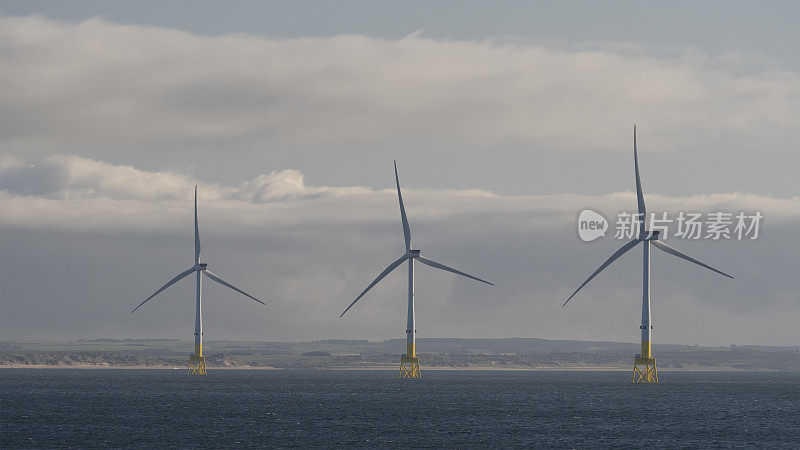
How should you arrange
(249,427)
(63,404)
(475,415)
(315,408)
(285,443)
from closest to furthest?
(285,443)
(249,427)
(475,415)
(315,408)
(63,404)

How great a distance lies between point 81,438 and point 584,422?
6260cm

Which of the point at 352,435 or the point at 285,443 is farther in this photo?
the point at 352,435

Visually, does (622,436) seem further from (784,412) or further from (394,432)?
(784,412)

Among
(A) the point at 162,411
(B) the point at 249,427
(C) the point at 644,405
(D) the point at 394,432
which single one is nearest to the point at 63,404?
(A) the point at 162,411

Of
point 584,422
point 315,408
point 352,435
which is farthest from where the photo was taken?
point 315,408

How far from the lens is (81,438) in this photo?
390 feet

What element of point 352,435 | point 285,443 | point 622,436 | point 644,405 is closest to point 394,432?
point 352,435

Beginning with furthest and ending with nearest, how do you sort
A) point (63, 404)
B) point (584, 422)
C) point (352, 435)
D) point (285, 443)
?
point (63, 404) → point (584, 422) → point (352, 435) → point (285, 443)

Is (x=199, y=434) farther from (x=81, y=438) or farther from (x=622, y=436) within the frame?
(x=622, y=436)

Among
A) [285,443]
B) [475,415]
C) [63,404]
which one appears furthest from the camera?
[63,404]

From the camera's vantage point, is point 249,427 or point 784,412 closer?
point 249,427

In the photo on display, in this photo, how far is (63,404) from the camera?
183750mm

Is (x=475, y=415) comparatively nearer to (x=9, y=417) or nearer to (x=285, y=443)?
(x=285, y=443)

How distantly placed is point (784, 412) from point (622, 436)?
2392 inches
